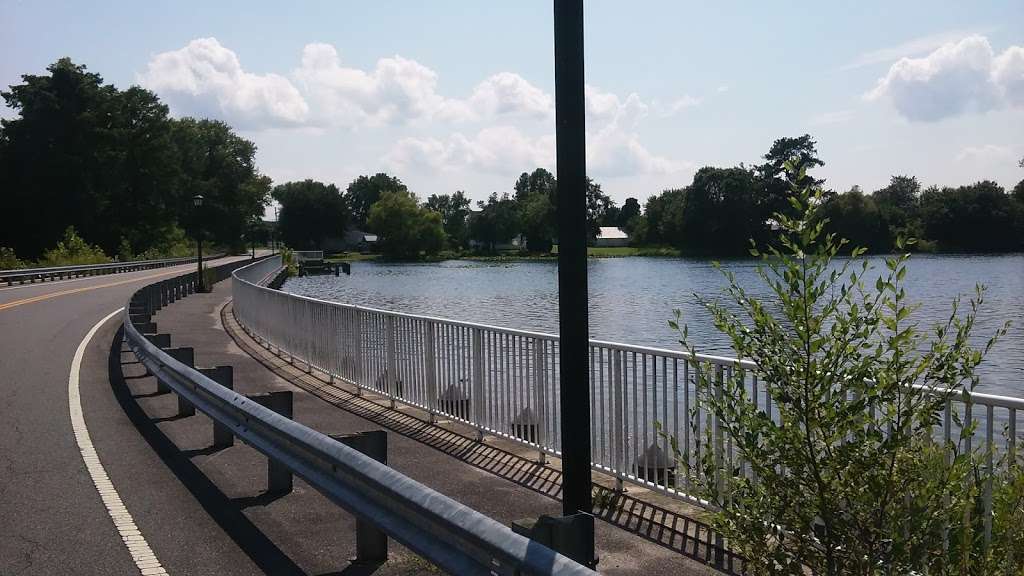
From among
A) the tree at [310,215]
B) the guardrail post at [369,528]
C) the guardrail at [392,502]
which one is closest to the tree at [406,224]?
the tree at [310,215]

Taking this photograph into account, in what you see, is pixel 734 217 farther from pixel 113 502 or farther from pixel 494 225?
pixel 113 502

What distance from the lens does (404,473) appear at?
8172 mm

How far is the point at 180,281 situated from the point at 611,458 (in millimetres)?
31623

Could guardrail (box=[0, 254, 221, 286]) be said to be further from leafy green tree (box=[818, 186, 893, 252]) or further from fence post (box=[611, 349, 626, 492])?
leafy green tree (box=[818, 186, 893, 252])

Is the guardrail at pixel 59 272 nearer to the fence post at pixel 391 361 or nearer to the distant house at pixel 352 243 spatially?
the fence post at pixel 391 361

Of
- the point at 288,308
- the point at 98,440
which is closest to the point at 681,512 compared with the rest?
the point at 98,440

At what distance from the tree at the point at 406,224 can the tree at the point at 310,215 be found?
73.0ft

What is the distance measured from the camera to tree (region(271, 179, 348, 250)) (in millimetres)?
164125

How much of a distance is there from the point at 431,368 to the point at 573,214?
5.72 m

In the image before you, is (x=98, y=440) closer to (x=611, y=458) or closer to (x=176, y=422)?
(x=176, y=422)

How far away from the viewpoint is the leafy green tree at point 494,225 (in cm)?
18025

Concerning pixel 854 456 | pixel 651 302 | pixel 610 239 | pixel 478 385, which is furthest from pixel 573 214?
pixel 610 239

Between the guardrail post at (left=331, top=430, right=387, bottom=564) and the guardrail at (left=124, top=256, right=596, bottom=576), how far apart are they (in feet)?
0.49

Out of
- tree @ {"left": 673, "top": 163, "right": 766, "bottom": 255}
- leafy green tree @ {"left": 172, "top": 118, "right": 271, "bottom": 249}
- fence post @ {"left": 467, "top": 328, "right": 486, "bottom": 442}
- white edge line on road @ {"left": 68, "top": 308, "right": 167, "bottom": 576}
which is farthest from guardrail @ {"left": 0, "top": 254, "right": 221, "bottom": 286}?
tree @ {"left": 673, "top": 163, "right": 766, "bottom": 255}
